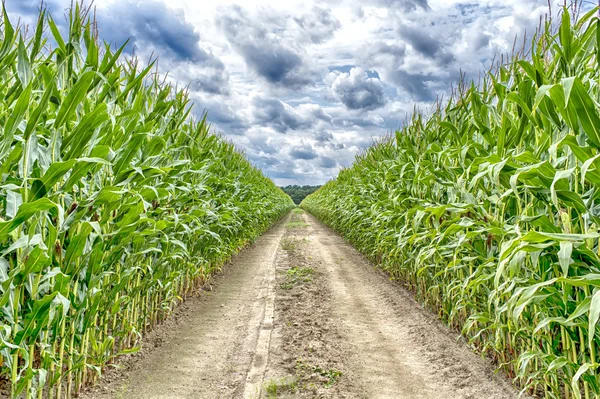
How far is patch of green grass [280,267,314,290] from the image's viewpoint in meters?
6.72

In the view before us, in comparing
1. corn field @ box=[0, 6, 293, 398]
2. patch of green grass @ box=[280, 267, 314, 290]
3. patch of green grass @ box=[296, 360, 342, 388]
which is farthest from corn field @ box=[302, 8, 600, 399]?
patch of green grass @ box=[280, 267, 314, 290]

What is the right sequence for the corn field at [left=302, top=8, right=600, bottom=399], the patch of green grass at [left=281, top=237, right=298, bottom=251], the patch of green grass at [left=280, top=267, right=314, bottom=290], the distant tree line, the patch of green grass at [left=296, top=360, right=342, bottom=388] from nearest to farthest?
1. the corn field at [left=302, top=8, right=600, bottom=399]
2. the patch of green grass at [left=296, top=360, right=342, bottom=388]
3. the patch of green grass at [left=280, top=267, right=314, bottom=290]
4. the patch of green grass at [left=281, top=237, right=298, bottom=251]
5. the distant tree line

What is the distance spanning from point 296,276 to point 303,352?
330 cm

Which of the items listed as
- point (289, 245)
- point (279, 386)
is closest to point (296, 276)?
point (279, 386)

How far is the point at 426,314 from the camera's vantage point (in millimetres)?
5219

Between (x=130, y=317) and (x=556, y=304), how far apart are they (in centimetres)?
334

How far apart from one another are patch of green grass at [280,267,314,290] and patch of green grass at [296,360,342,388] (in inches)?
112

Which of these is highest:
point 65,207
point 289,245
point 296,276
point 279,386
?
point 65,207

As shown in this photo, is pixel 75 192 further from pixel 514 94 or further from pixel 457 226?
pixel 514 94

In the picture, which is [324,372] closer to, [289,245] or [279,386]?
[279,386]

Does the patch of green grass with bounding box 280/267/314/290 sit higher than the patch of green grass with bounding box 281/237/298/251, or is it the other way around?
the patch of green grass with bounding box 281/237/298/251

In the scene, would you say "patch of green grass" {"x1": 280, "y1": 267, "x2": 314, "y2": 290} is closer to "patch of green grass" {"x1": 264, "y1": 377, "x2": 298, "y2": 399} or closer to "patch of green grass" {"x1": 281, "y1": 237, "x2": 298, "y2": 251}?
"patch of green grass" {"x1": 281, "y1": 237, "x2": 298, "y2": 251}

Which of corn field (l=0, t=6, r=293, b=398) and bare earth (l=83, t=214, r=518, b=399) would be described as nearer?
corn field (l=0, t=6, r=293, b=398)

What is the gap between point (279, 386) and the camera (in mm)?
3305
